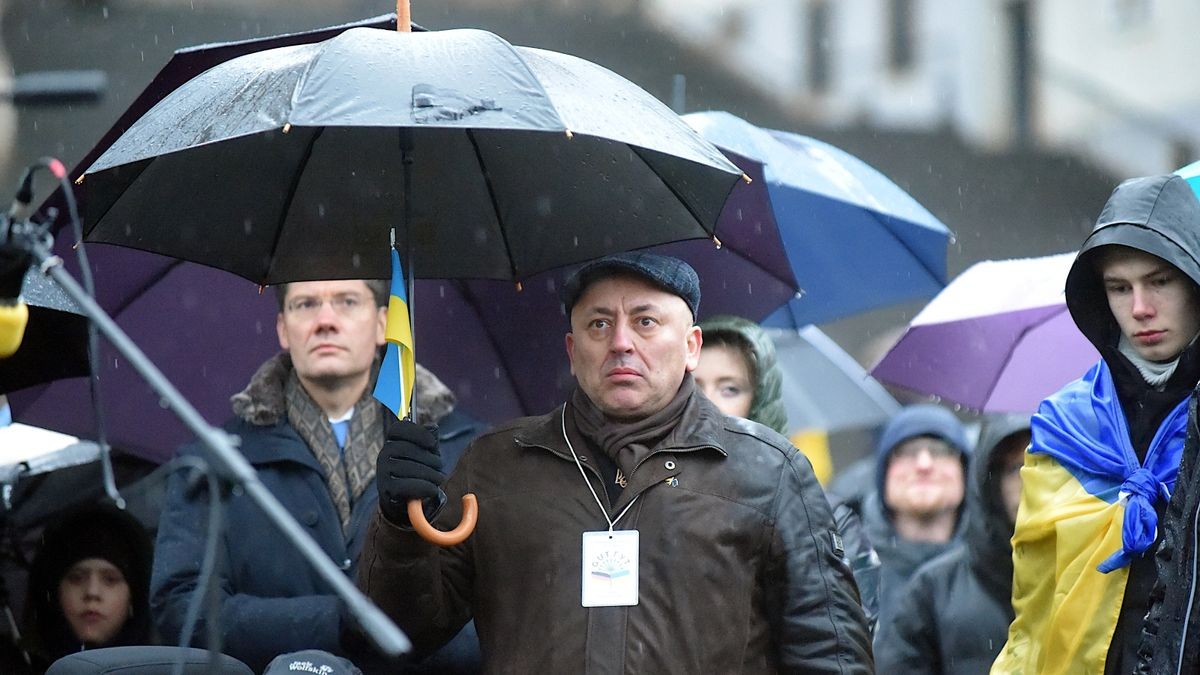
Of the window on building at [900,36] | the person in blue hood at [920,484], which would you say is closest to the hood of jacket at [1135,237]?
the person in blue hood at [920,484]

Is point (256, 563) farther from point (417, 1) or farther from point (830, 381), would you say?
point (417, 1)

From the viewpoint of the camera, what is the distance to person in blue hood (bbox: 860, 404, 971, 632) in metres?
7.61

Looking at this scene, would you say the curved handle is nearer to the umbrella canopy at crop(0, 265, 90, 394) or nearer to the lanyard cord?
the lanyard cord

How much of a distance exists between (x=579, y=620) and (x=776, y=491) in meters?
0.58

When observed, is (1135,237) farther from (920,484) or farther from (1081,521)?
(920,484)

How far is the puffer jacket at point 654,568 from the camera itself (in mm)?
4430

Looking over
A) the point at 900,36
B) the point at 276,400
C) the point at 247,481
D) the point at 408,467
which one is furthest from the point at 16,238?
the point at 900,36

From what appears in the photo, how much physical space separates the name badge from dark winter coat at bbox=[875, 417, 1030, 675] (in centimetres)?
234

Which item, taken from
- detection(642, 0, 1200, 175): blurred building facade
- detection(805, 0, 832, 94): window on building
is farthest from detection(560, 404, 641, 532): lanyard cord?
detection(805, 0, 832, 94): window on building

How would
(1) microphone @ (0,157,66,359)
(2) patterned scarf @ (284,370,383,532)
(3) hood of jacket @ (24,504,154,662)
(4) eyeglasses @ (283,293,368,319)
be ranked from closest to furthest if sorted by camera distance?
1. (1) microphone @ (0,157,66,359)
2. (2) patterned scarf @ (284,370,383,532)
3. (4) eyeglasses @ (283,293,368,319)
4. (3) hood of jacket @ (24,504,154,662)

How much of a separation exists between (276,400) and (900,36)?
598 inches

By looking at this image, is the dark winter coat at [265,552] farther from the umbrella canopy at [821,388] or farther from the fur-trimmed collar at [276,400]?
the umbrella canopy at [821,388]

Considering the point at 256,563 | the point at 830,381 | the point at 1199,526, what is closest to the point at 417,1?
the point at 830,381

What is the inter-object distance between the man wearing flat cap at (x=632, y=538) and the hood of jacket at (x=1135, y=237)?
105 cm
